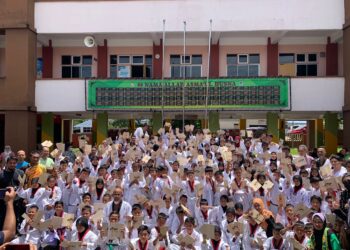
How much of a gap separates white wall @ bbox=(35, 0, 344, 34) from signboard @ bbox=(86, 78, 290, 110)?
207 centimetres

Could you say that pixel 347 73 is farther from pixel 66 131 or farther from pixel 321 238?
pixel 66 131

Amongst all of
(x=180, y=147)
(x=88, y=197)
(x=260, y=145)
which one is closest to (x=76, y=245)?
(x=88, y=197)

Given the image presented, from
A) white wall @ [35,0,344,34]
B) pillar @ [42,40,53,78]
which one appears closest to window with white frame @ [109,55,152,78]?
white wall @ [35,0,344,34]

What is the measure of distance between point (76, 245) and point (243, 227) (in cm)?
266

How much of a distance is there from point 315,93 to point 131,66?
7.55 metres

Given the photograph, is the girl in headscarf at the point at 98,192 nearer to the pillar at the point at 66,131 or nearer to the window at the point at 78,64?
the window at the point at 78,64

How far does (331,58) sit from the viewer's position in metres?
18.6

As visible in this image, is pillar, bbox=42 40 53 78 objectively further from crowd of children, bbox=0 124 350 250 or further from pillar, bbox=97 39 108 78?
crowd of children, bbox=0 124 350 250

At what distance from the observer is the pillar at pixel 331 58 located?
1852cm

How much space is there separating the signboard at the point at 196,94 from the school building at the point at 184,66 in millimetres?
37

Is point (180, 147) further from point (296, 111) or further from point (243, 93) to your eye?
point (296, 111)

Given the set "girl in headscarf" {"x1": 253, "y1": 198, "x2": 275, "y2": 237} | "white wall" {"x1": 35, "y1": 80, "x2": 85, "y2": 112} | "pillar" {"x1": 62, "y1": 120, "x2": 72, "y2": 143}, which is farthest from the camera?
"pillar" {"x1": 62, "y1": 120, "x2": 72, "y2": 143}

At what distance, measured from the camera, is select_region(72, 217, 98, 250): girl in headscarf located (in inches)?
302

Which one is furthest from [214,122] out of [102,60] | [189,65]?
[102,60]
